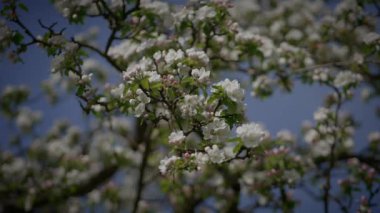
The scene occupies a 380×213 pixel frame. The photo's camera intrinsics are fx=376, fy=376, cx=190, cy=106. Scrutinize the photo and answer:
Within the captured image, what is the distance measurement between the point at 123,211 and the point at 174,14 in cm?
424

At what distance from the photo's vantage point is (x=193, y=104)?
2.15 metres

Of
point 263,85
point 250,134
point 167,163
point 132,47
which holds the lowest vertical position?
point 167,163

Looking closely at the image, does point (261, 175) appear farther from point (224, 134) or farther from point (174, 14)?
point (224, 134)

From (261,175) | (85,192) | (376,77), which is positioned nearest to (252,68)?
(261,175)

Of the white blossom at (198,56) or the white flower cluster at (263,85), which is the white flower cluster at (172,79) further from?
the white flower cluster at (263,85)

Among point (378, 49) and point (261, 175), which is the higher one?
point (378, 49)

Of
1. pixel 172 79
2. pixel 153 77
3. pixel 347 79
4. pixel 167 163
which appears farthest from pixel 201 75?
pixel 347 79

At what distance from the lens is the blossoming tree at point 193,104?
2213 mm

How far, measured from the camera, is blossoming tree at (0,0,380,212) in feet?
7.26

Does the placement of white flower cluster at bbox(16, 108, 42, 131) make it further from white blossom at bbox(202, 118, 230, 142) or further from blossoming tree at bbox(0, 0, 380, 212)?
white blossom at bbox(202, 118, 230, 142)

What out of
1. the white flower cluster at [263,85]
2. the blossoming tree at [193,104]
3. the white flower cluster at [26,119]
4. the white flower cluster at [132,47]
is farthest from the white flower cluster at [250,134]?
the white flower cluster at [26,119]

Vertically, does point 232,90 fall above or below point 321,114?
below

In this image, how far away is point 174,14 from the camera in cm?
343

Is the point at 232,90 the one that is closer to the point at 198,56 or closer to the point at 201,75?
the point at 201,75
